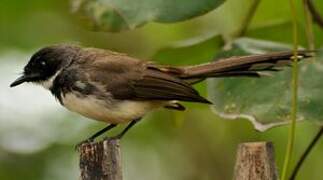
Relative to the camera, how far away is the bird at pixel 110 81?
13.8 feet

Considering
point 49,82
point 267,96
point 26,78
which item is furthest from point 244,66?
point 26,78

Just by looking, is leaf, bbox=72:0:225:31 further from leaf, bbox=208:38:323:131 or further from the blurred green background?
the blurred green background

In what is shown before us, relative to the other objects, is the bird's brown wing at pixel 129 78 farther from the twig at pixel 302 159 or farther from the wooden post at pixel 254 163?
the wooden post at pixel 254 163

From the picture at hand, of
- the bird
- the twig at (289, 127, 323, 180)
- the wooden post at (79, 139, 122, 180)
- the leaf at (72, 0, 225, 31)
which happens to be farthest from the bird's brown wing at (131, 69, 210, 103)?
the wooden post at (79, 139, 122, 180)

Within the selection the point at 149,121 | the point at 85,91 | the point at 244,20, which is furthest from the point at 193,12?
the point at 149,121

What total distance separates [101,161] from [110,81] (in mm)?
1249

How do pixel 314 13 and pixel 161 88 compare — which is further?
pixel 161 88

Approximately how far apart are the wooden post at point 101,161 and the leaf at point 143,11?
730mm

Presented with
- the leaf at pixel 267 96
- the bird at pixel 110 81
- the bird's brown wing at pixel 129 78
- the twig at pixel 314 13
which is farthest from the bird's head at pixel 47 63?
the twig at pixel 314 13

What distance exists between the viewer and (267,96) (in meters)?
3.74

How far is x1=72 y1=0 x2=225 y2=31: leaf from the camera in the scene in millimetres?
3803

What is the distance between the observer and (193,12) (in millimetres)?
3830

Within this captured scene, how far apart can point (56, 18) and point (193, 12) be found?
8.71 ft

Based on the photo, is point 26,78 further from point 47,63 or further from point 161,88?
point 161,88
